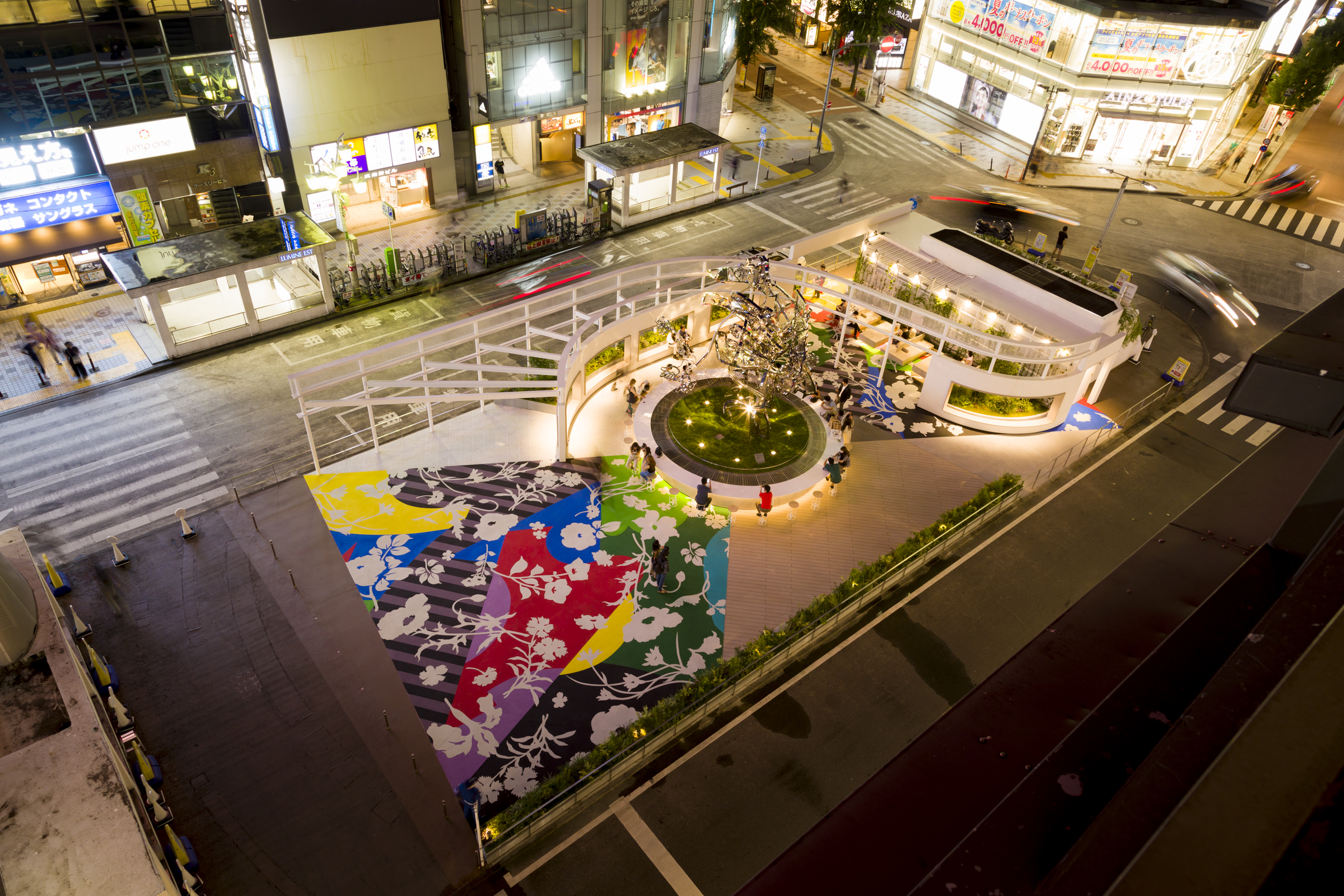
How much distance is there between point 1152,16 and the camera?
4519cm

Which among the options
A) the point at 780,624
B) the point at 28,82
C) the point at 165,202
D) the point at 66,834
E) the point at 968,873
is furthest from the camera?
the point at 165,202

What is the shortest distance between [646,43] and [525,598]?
32.8m

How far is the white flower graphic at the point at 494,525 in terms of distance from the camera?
79.7 feet

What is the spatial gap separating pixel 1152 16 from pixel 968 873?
5369 cm

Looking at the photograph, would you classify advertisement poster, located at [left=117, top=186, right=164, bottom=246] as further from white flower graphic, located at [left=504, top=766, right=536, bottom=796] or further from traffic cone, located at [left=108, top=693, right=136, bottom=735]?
white flower graphic, located at [left=504, top=766, right=536, bottom=796]

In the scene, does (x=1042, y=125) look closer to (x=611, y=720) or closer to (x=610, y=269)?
(x=610, y=269)

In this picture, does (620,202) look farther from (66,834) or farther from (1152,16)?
(66,834)

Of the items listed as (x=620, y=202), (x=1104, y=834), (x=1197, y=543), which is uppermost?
(x=1104, y=834)

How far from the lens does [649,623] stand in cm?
2223

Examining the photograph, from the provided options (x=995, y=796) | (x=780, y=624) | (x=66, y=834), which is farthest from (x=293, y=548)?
(x=995, y=796)

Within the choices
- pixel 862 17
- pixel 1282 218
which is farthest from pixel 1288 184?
pixel 862 17

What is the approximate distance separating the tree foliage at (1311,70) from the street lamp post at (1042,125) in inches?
571

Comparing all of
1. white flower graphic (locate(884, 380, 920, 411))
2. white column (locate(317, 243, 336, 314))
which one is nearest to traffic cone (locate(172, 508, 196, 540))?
white column (locate(317, 243, 336, 314))

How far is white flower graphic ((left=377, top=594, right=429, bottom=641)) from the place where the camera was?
21.5 meters
